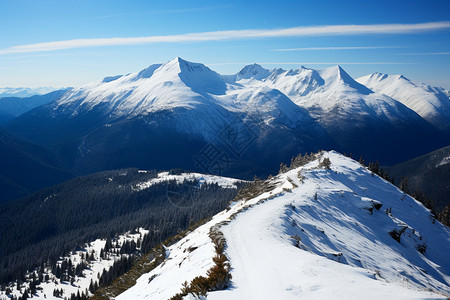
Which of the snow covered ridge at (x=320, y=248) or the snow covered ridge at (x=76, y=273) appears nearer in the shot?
the snow covered ridge at (x=320, y=248)

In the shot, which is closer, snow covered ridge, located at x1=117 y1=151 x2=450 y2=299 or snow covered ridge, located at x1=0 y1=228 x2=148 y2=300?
snow covered ridge, located at x1=117 y1=151 x2=450 y2=299

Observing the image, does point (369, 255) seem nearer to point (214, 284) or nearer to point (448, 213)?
point (214, 284)

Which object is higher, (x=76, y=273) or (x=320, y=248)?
(x=320, y=248)

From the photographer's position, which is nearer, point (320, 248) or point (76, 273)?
point (320, 248)

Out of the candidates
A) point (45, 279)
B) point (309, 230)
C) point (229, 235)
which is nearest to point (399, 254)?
point (309, 230)
